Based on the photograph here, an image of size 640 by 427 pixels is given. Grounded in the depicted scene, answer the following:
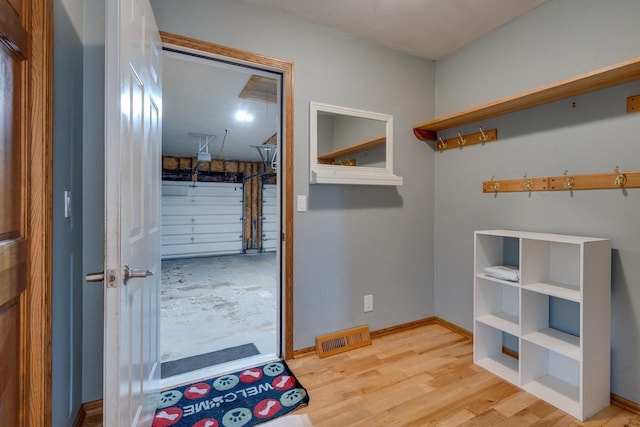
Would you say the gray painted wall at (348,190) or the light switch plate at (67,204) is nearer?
the light switch plate at (67,204)

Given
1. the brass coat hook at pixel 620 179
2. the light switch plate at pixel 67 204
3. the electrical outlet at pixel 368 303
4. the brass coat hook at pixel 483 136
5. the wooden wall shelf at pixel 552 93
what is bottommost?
the electrical outlet at pixel 368 303

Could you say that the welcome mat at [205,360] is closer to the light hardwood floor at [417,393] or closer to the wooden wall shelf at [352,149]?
the light hardwood floor at [417,393]

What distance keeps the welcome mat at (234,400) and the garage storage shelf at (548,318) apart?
141 cm

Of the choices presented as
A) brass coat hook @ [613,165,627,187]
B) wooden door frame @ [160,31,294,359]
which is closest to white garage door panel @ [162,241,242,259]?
wooden door frame @ [160,31,294,359]

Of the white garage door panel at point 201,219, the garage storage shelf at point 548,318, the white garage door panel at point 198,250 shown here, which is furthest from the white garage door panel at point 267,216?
the garage storage shelf at point 548,318

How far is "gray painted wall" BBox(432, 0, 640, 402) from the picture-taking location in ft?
5.63

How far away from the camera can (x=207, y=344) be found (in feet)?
8.79

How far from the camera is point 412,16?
219 cm

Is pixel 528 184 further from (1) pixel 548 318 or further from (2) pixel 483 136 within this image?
(1) pixel 548 318

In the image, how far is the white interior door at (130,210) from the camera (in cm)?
96

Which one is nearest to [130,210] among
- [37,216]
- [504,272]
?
[37,216]

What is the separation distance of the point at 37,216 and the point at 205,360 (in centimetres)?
177

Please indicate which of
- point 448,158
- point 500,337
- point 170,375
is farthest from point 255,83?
point 500,337

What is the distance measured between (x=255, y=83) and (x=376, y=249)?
6.88ft
